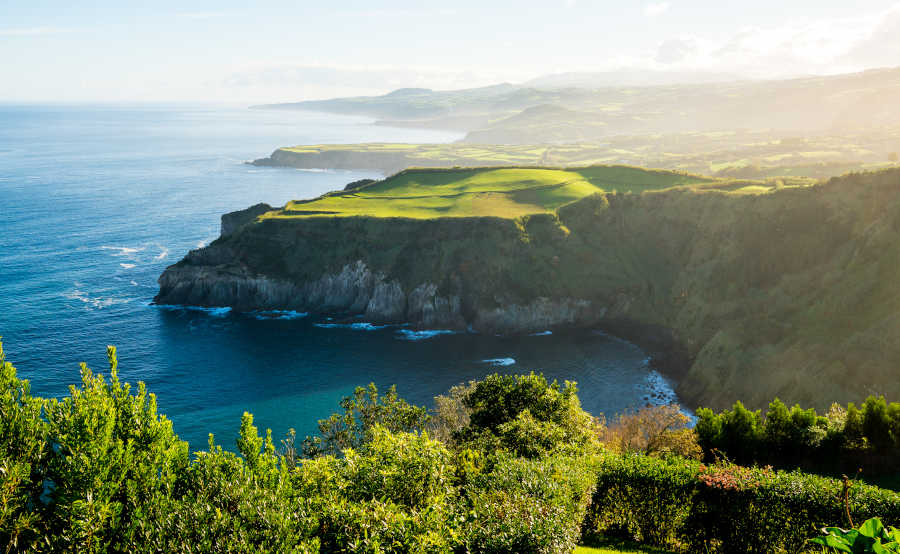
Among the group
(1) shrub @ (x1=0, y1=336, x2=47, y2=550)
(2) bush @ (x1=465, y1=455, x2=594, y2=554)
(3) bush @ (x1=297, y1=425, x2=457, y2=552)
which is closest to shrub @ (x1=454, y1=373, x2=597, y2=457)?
(2) bush @ (x1=465, y1=455, x2=594, y2=554)

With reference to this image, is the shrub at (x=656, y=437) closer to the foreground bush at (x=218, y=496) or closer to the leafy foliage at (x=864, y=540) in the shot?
the foreground bush at (x=218, y=496)

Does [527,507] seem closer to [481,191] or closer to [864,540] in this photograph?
[864,540]

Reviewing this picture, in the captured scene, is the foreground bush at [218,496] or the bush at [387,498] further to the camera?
the bush at [387,498]

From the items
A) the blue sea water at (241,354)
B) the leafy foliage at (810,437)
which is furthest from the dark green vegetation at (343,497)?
the blue sea water at (241,354)

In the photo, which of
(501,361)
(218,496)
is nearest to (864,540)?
(218,496)

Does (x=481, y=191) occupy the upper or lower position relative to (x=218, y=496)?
upper
